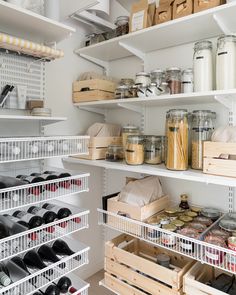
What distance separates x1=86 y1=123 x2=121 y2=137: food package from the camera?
5.55ft

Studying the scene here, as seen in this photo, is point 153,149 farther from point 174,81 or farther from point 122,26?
point 122,26

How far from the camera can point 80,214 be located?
1.40 meters

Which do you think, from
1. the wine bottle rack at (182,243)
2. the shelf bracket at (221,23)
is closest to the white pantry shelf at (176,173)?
the wine bottle rack at (182,243)

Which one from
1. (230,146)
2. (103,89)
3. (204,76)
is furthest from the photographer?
(103,89)

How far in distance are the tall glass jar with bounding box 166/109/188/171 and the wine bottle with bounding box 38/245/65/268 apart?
2.60 feet

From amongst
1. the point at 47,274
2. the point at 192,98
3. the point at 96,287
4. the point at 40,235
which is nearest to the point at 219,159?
the point at 192,98

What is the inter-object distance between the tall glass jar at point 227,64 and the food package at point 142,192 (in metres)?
0.71

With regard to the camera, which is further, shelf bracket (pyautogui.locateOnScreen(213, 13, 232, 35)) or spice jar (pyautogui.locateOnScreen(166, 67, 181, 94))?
spice jar (pyautogui.locateOnScreen(166, 67, 181, 94))

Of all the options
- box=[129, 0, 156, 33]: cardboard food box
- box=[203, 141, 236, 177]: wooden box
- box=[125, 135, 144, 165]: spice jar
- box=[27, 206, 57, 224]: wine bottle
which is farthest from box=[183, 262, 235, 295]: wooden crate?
box=[129, 0, 156, 33]: cardboard food box

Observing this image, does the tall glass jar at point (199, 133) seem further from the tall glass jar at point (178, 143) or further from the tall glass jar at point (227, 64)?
the tall glass jar at point (227, 64)

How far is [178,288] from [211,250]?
12.1 inches

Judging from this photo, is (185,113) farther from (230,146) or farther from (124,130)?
(124,130)

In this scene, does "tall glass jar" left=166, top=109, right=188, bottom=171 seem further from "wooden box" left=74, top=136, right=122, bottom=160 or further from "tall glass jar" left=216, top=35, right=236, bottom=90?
"wooden box" left=74, top=136, right=122, bottom=160

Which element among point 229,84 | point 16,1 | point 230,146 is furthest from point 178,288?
point 16,1
